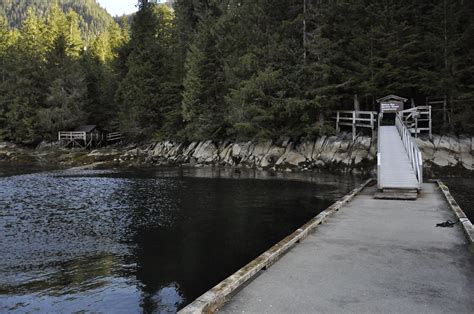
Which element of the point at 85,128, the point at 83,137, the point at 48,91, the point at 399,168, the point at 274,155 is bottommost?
the point at 399,168

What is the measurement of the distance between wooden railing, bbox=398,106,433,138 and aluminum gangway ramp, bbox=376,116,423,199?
268 inches

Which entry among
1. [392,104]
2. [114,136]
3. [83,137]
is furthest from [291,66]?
[114,136]

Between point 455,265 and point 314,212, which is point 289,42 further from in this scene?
point 455,265

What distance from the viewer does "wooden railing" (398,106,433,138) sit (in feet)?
96.8

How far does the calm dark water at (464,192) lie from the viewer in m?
16.5

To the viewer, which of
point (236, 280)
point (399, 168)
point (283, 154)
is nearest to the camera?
point (236, 280)

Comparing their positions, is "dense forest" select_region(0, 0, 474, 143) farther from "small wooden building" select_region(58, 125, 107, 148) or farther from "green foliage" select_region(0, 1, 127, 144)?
"small wooden building" select_region(58, 125, 107, 148)

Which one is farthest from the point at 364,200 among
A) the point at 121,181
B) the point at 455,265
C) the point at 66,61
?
the point at 66,61

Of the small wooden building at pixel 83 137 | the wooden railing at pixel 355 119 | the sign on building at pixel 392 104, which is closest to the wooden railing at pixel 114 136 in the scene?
the small wooden building at pixel 83 137

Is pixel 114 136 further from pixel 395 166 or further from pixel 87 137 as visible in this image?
pixel 395 166

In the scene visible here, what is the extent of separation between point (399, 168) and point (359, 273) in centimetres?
1300

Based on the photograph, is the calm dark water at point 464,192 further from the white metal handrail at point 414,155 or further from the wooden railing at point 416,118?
the wooden railing at point 416,118

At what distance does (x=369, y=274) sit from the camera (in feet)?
23.5

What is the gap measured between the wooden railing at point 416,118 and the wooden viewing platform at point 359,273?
19541mm
